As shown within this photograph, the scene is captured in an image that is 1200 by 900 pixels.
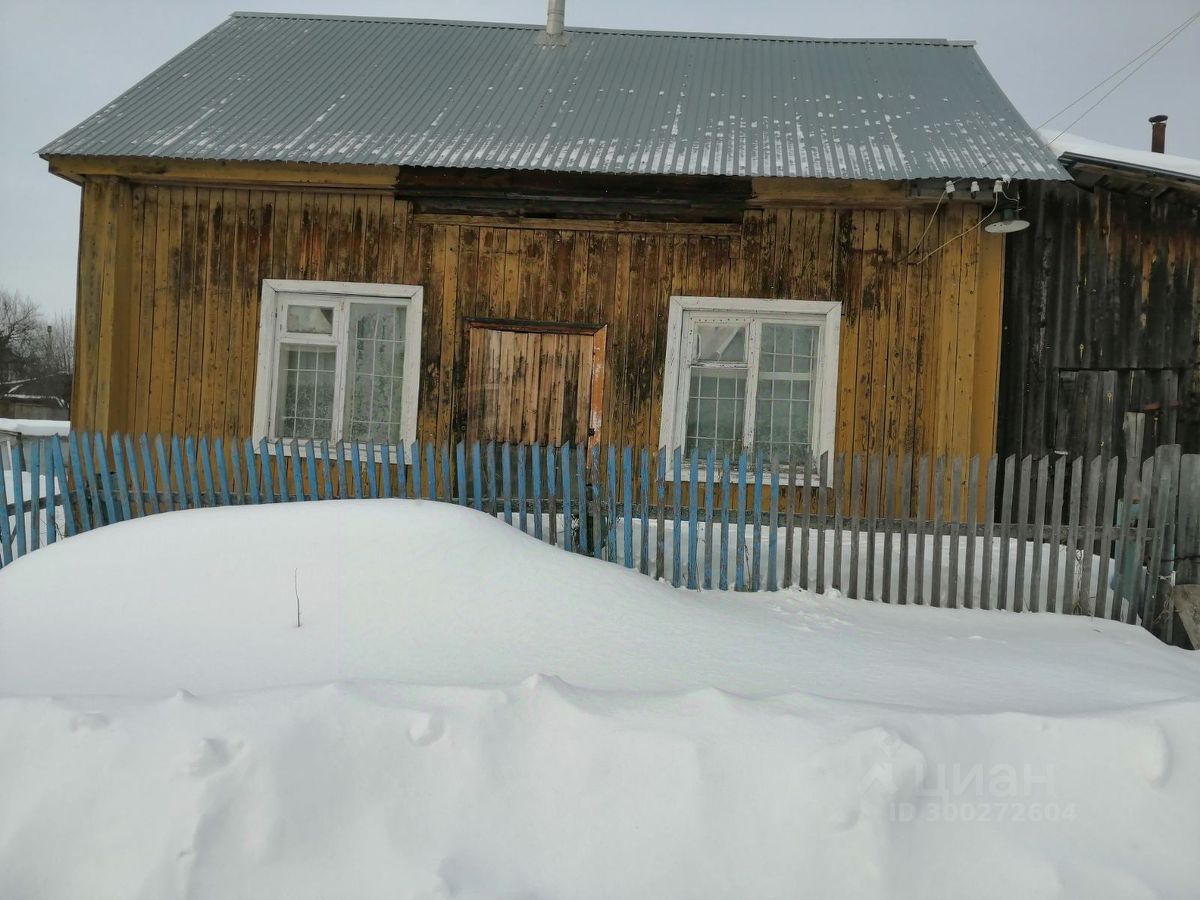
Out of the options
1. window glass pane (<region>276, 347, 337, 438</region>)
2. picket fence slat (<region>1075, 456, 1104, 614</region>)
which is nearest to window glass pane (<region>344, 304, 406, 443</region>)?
window glass pane (<region>276, 347, 337, 438</region>)

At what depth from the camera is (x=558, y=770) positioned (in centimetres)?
305

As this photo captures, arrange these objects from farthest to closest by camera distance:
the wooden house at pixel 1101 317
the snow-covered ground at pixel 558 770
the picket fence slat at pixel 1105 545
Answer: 1. the wooden house at pixel 1101 317
2. the picket fence slat at pixel 1105 545
3. the snow-covered ground at pixel 558 770

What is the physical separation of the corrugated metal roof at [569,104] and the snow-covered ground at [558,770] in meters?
5.09

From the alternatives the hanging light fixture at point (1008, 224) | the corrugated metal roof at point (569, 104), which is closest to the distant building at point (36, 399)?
the corrugated metal roof at point (569, 104)

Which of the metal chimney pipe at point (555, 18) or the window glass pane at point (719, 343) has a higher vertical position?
the metal chimney pipe at point (555, 18)

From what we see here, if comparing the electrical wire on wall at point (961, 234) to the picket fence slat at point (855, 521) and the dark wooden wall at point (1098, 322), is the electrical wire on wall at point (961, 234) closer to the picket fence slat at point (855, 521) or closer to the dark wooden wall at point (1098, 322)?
the dark wooden wall at point (1098, 322)

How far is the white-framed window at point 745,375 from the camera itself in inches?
318

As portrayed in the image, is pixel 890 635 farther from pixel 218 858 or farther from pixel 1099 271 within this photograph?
pixel 1099 271

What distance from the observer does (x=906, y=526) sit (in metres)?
6.18

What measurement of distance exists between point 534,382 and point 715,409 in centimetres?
186

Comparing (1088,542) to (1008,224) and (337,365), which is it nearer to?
(1008,224)

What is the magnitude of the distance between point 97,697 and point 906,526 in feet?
17.3

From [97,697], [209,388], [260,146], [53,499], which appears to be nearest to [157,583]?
[97,697]

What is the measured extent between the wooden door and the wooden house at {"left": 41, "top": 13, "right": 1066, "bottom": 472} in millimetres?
23
